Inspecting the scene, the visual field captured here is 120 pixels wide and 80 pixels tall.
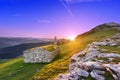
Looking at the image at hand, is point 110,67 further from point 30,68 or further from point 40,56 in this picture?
point 40,56

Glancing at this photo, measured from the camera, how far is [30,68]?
2682 inches

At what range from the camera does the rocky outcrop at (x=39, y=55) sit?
240ft

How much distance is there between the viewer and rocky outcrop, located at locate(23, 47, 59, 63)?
7300 cm

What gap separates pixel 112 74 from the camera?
30.4 metres

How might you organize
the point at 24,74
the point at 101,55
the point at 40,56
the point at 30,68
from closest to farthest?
1. the point at 101,55
2. the point at 24,74
3. the point at 30,68
4. the point at 40,56

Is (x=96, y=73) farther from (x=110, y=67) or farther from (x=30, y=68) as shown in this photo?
(x=30, y=68)

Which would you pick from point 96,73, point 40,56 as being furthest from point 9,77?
point 96,73

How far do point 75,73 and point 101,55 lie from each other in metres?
7.35

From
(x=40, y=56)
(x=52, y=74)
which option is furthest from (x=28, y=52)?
(x=52, y=74)

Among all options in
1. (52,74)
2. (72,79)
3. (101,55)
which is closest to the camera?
(72,79)

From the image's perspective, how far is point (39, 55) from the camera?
74562 mm

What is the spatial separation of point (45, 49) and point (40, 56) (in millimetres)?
2605

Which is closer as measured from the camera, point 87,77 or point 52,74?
point 87,77

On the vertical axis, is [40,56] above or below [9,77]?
above
